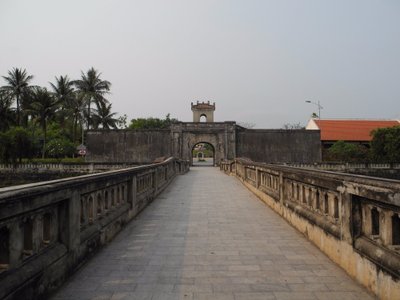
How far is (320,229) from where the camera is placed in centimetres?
495

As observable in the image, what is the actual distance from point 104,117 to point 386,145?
35.6 meters

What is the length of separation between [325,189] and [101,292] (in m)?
3.19

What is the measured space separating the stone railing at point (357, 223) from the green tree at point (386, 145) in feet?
103

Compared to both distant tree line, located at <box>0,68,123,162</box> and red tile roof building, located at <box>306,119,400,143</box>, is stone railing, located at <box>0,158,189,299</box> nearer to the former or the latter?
distant tree line, located at <box>0,68,123,162</box>

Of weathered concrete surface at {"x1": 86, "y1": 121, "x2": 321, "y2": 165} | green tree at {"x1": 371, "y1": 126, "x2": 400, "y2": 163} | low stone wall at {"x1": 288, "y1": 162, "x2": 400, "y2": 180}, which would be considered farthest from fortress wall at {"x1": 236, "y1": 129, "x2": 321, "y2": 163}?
low stone wall at {"x1": 288, "y1": 162, "x2": 400, "y2": 180}

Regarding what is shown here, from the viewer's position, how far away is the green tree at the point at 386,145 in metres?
33.2

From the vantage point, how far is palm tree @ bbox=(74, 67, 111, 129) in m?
45.7

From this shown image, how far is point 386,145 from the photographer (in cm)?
3406

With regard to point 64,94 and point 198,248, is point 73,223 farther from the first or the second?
point 64,94

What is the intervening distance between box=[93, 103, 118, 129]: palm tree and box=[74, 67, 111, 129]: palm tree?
1.31 metres

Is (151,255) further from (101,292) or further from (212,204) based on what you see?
(212,204)

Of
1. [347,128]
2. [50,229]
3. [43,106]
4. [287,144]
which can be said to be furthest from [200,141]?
[50,229]

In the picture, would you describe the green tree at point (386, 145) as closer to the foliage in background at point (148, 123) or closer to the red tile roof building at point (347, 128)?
the red tile roof building at point (347, 128)

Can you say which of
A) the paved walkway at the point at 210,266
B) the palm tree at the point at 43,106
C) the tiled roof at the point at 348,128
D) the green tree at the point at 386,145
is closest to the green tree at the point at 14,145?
the palm tree at the point at 43,106
